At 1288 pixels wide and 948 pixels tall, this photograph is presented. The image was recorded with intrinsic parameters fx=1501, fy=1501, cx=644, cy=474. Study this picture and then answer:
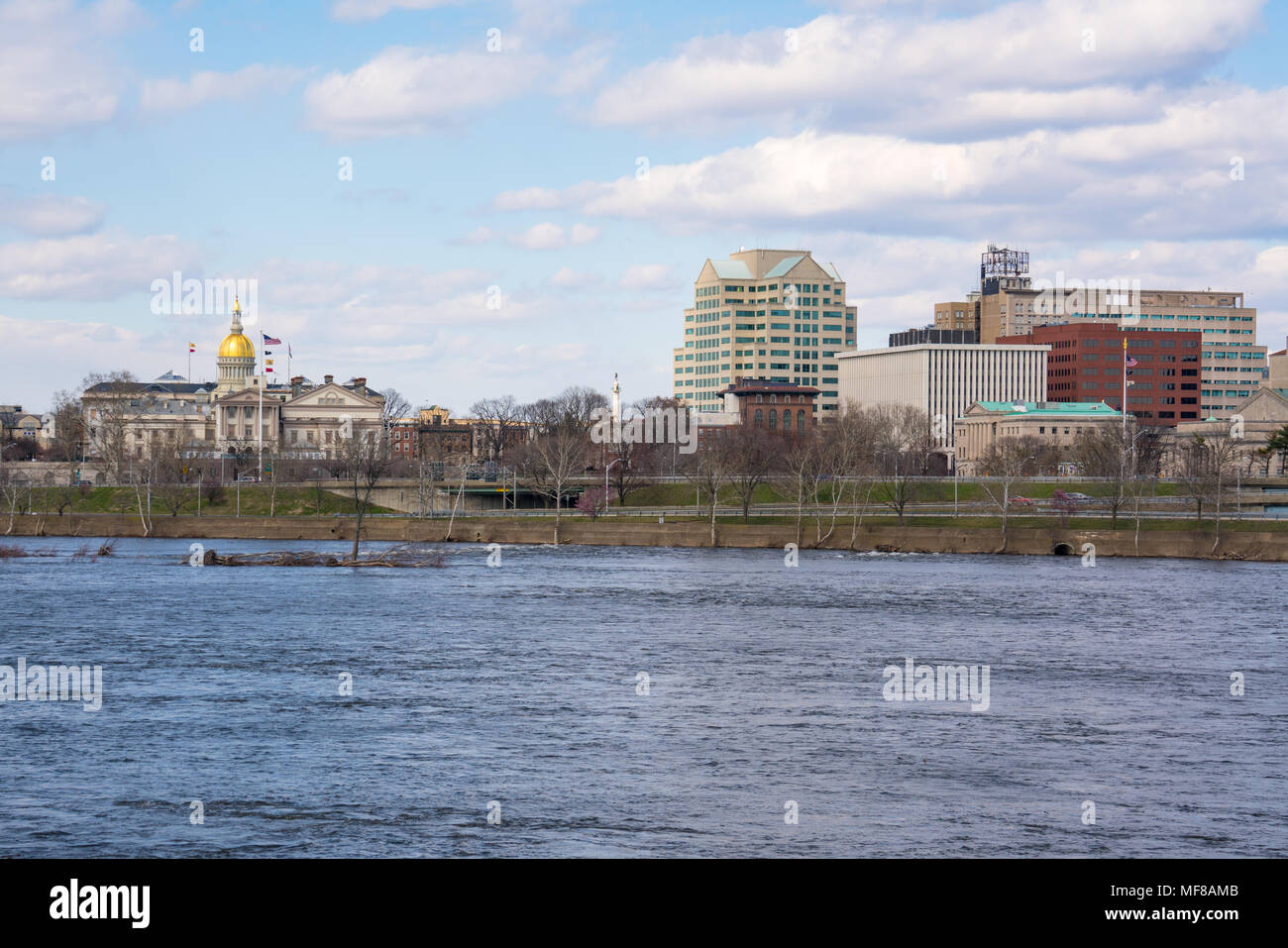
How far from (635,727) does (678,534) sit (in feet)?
242

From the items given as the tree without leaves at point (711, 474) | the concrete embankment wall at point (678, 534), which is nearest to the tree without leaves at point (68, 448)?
the concrete embankment wall at point (678, 534)

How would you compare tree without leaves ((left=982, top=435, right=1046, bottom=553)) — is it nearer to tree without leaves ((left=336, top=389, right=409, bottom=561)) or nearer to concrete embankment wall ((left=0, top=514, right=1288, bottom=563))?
concrete embankment wall ((left=0, top=514, right=1288, bottom=563))

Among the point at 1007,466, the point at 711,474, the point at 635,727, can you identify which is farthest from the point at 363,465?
the point at 635,727

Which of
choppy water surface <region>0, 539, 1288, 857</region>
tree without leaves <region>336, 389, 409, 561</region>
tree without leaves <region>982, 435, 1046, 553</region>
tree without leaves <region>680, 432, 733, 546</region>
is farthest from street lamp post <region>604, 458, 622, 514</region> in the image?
choppy water surface <region>0, 539, 1288, 857</region>

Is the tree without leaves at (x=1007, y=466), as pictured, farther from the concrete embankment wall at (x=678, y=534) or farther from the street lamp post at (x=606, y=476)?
the street lamp post at (x=606, y=476)

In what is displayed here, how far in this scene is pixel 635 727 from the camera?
35.4 m

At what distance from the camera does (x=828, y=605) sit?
66.9 m

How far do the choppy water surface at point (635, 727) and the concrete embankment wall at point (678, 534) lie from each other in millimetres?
28270

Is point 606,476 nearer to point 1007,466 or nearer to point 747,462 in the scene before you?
point 747,462

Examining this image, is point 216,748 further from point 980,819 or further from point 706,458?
point 706,458

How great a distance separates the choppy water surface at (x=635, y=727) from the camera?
84.2 feet
